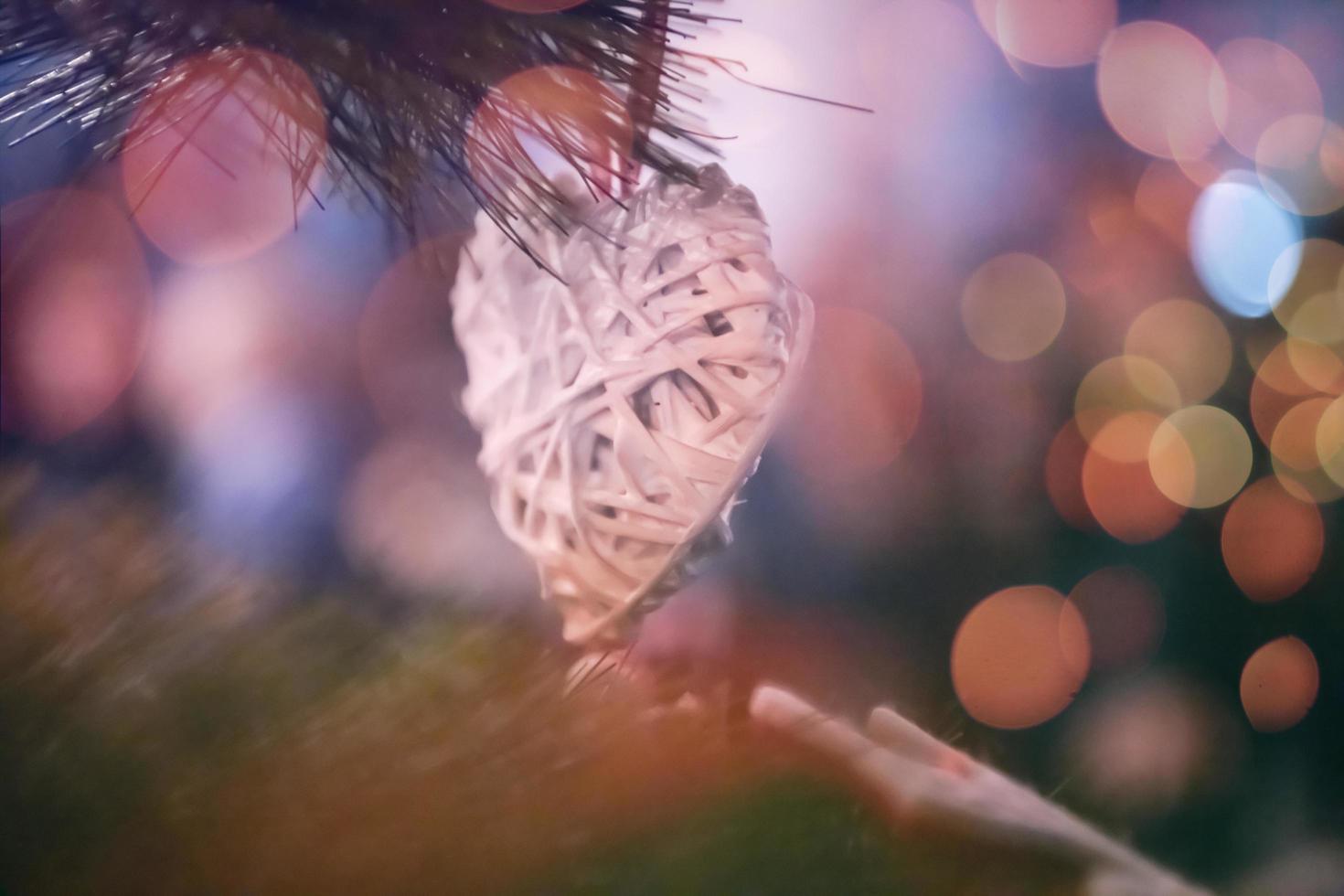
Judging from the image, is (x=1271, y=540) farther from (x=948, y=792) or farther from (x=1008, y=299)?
(x=948, y=792)

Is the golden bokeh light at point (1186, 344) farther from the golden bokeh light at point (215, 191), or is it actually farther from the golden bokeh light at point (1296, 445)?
the golden bokeh light at point (215, 191)

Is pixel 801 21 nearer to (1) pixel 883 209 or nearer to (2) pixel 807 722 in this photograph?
(1) pixel 883 209

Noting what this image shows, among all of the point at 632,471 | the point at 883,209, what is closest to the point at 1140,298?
the point at 883,209

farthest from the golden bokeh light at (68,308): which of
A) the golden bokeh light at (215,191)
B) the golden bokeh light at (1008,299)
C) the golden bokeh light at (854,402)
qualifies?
the golden bokeh light at (1008,299)

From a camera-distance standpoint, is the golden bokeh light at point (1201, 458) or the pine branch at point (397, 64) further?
the golden bokeh light at point (1201, 458)

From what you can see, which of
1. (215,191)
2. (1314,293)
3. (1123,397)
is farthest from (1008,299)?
(215,191)

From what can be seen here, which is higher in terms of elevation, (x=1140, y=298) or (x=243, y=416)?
(x=243, y=416)
